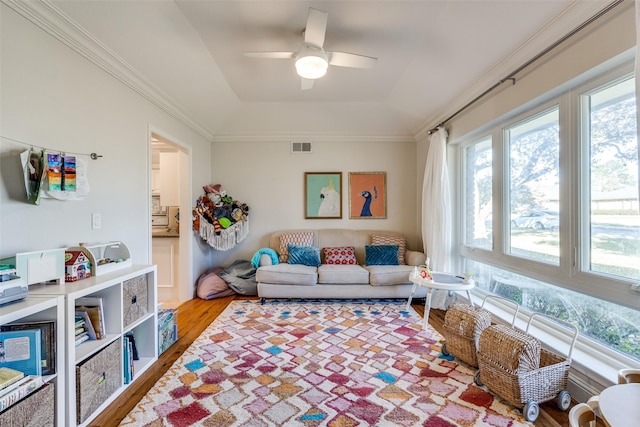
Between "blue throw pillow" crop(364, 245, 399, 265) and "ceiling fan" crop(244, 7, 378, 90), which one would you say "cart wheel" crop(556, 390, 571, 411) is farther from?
"ceiling fan" crop(244, 7, 378, 90)

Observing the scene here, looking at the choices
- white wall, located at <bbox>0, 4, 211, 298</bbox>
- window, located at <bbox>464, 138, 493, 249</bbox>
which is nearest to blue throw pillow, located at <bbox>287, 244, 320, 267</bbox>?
white wall, located at <bbox>0, 4, 211, 298</bbox>

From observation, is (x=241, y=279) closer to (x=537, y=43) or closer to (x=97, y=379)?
(x=97, y=379)

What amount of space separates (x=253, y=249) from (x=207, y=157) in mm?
1660

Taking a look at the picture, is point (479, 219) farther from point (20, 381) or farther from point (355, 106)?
point (20, 381)

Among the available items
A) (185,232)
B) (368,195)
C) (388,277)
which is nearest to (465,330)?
(388,277)

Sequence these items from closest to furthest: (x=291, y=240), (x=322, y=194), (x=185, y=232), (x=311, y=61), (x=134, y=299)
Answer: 1. (x=134, y=299)
2. (x=311, y=61)
3. (x=185, y=232)
4. (x=291, y=240)
5. (x=322, y=194)

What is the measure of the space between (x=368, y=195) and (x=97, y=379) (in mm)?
3882

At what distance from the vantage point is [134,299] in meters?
2.08

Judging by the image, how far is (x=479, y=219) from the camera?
10.6ft

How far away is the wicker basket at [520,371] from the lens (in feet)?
5.39

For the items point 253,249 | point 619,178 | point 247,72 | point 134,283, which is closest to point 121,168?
point 134,283

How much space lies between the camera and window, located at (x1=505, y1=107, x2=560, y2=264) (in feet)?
7.14

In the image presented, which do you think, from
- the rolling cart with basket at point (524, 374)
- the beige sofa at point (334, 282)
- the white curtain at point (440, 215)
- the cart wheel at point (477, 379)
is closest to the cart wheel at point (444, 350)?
the cart wheel at point (477, 379)

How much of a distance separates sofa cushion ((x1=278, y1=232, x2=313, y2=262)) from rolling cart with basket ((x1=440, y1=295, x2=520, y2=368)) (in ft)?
7.99
